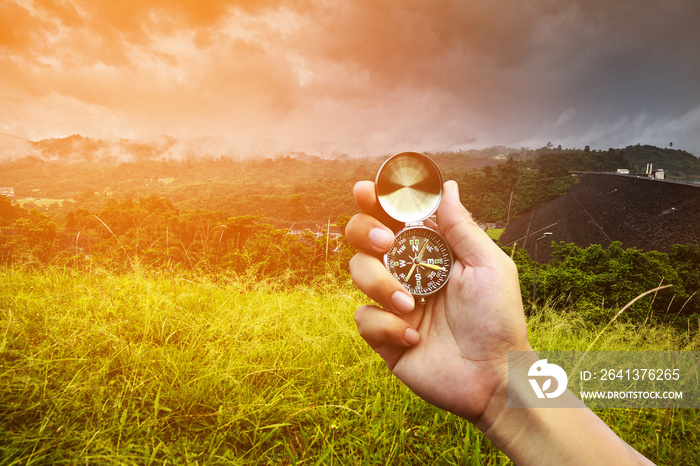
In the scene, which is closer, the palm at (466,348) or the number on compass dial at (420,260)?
the palm at (466,348)

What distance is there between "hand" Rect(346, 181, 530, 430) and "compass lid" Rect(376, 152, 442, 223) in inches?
3.0

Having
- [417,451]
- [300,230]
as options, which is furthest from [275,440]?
[300,230]

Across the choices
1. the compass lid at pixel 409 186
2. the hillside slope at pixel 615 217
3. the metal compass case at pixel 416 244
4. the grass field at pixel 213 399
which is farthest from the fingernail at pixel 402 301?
the hillside slope at pixel 615 217

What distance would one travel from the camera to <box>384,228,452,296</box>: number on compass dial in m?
2.04

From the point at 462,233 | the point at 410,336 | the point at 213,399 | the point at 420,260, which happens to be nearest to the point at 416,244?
the point at 420,260

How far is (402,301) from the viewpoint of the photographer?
5.80ft

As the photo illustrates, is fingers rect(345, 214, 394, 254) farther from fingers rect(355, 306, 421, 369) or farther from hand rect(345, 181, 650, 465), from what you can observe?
fingers rect(355, 306, 421, 369)

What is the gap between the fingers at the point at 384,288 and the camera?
1.77 metres

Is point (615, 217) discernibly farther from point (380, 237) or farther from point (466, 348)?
point (380, 237)

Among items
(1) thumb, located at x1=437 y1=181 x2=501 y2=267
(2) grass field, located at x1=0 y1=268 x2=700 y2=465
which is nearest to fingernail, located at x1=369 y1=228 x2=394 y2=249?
(1) thumb, located at x1=437 y1=181 x2=501 y2=267

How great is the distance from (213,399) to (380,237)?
1.58 meters

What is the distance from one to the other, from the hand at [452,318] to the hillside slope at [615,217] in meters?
10.7

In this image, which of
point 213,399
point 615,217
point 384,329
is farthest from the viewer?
point 615,217

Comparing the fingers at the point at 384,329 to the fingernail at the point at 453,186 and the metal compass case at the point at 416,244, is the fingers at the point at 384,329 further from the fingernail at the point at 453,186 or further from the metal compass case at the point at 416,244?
the fingernail at the point at 453,186
